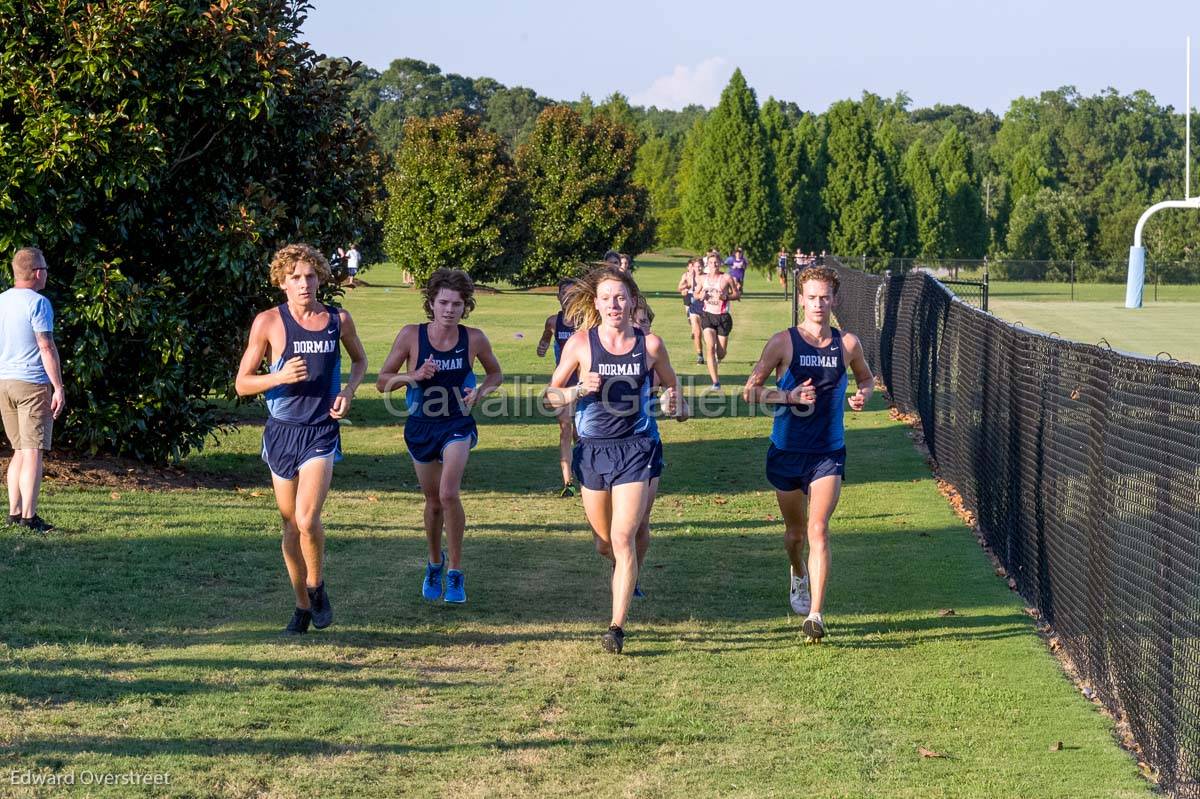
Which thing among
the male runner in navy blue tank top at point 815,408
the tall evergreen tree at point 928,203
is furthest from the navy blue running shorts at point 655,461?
the tall evergreen tree at point 928,203

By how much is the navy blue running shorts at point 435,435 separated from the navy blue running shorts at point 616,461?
1.07 metres

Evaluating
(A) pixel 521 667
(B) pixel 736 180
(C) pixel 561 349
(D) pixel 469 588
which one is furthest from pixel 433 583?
(B) pixel 736 180

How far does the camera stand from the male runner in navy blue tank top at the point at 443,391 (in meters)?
8.76

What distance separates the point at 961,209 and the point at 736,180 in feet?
70.2

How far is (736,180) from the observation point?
6906 cm

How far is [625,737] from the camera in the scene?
655 centimetres

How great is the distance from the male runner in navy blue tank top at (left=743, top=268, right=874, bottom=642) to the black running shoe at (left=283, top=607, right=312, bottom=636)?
2.83 m

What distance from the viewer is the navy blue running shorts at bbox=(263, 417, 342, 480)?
787cm

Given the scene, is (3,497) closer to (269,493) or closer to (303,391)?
(269,493)

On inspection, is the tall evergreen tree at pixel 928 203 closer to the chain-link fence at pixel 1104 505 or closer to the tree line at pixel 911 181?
the tree line at pixel 911 181

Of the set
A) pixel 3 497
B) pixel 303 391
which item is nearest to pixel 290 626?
pixel 303 391

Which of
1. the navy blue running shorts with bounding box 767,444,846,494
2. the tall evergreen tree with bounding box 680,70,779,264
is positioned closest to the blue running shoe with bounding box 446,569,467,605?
the navy blue running shorts with bounding box 767,444,846,494

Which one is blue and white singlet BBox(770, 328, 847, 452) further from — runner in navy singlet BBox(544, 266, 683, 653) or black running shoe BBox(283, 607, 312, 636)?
black running shoe BBox(283, 607, 312, 636)

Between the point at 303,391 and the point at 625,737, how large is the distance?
274cm
